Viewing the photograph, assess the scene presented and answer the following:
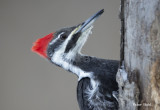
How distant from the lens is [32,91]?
9.39 ft

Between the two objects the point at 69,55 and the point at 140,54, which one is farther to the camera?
the point at 69,55

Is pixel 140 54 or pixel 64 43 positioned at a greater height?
pixel 64 43

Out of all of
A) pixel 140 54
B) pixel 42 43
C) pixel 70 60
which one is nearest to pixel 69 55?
pixel 70 60

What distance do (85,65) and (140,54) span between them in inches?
21.0

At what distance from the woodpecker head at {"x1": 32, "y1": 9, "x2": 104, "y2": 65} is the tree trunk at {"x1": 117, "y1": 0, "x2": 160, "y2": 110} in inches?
18.4

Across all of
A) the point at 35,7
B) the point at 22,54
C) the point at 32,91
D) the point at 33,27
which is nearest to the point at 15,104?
the point at 32,91

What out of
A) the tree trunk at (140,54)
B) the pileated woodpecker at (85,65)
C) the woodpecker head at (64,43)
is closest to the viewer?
the tree trunk at (140,54)

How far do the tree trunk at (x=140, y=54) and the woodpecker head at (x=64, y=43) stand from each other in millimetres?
468

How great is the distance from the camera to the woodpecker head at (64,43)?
4.50 ft

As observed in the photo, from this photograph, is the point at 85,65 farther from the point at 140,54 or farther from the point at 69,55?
the point at 140,54

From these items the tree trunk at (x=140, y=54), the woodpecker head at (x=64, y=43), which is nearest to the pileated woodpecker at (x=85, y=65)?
the woodpecker head at (x=64, y=43)

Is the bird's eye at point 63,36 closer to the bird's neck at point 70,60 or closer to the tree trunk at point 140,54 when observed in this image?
the bird's neck at point 70,60

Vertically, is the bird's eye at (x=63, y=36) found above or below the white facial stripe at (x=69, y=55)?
above

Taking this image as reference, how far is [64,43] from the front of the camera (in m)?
1.39
